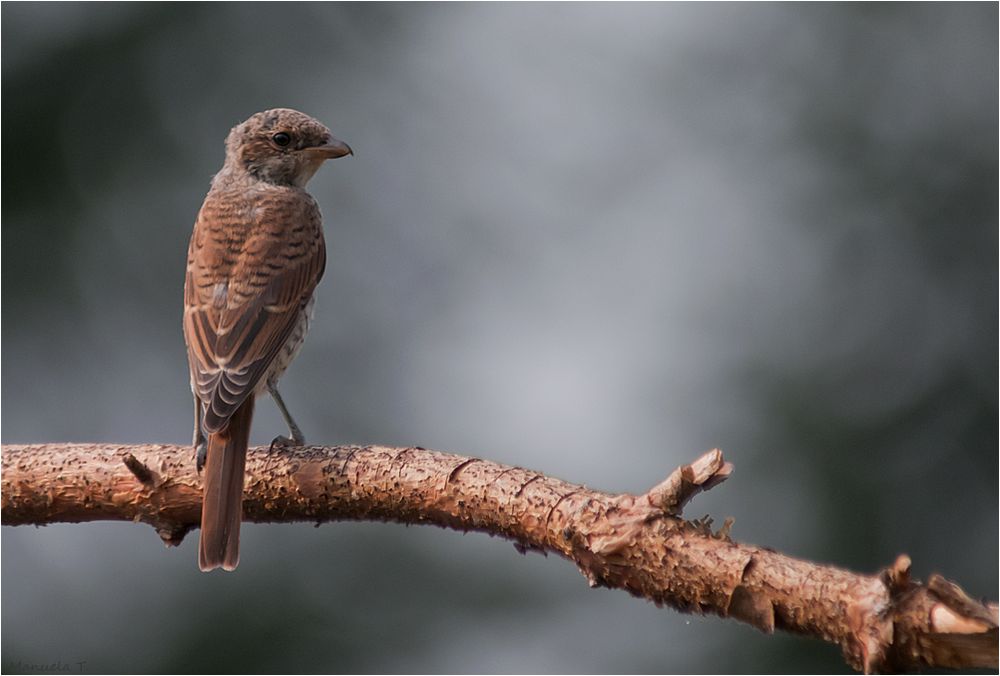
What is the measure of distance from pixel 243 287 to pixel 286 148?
3.41 feet

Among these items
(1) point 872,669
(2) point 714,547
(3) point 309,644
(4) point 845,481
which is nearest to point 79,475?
(2) point 714,547

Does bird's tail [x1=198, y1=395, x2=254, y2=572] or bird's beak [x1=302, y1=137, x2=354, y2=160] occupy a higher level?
bird's beak [x1=302, y1=137, x2=354, y2=160]

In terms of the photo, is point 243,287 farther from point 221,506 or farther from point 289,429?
point 221,506

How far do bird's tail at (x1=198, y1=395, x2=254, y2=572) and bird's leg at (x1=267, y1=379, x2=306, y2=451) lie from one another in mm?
147

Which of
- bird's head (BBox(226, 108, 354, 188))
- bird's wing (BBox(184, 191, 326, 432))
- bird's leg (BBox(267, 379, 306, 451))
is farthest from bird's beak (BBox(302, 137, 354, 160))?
bird's leg (BBox(267, 379, 306, 451))

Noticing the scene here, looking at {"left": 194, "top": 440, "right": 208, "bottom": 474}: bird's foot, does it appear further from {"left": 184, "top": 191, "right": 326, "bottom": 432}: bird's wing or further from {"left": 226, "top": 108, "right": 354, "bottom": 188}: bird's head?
{"left": 226, "top": 108, "right": 354, "bottom": 188}: bird's head

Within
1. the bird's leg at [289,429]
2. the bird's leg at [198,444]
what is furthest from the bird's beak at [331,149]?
the bird's leg at [198,444]

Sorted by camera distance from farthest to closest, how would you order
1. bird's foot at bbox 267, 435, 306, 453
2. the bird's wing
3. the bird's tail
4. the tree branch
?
the bird's wing
bird's foot at bbox 267, 435, 306, 453
the bird's tail
the tree branch

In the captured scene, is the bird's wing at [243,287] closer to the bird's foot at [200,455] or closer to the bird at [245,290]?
the bird at [245,290]

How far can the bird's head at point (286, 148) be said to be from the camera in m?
5.68

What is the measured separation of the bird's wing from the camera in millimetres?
4500

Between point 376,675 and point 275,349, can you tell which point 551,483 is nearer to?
point 275,349

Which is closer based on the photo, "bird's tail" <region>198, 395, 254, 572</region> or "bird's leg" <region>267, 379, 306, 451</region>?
"bird's tail" <region>198, 395, 254, 572</region>

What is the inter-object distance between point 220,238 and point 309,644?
2.26 metres
